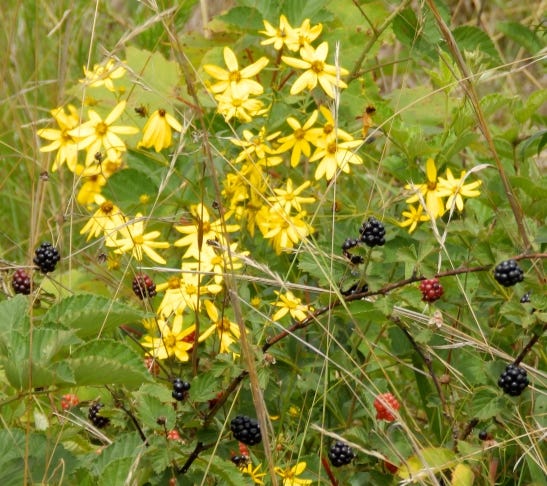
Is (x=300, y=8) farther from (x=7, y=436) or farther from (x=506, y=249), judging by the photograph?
(x=7, y=436)

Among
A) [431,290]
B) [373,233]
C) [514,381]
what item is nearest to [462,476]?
[514,381]

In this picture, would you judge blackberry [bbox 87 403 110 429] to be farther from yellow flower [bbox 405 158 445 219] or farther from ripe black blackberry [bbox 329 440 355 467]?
yellow flower [bbox 405 158 445 219]

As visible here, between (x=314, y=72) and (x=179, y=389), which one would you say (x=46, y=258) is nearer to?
(x=179, y=389)

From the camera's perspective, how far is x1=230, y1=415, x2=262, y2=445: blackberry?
159cm

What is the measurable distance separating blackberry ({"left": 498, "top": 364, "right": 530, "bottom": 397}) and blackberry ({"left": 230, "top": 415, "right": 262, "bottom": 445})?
1.14 feet

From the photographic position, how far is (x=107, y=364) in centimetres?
130

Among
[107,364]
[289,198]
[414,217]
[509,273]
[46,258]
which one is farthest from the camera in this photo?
[289,198]

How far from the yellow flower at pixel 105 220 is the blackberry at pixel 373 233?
0.48 metres

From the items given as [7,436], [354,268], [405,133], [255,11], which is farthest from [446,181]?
[7,436]

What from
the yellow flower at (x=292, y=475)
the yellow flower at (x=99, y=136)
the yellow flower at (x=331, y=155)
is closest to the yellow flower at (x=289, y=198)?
the yellow flower at (x=331, y=155)

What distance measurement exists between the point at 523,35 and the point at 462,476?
120cm

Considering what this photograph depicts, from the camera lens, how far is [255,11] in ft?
7.91

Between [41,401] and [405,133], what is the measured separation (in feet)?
2.59

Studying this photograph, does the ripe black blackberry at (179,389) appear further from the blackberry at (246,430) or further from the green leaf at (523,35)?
the green leaf at (523,35)
